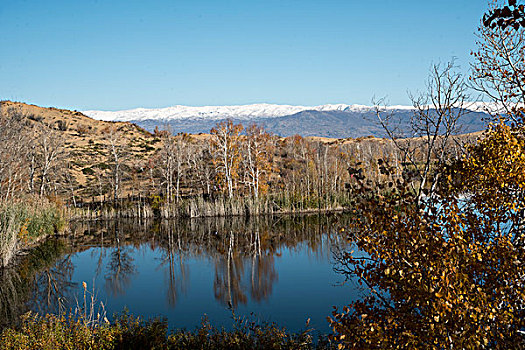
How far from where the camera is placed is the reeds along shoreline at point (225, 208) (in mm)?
25000

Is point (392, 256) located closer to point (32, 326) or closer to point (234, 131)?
point (32, 326)

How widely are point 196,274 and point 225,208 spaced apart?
11668 mm

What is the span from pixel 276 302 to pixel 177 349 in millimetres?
5092

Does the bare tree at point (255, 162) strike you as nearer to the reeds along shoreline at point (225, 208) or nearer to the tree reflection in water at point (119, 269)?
the reeds along shoreline at point (225, 208)

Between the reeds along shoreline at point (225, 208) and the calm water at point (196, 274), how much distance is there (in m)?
3.03

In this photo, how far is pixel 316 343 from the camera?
7.75 meters

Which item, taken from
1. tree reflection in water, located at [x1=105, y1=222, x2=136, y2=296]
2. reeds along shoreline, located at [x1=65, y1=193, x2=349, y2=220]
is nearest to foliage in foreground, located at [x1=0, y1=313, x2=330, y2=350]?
tree reflection in water, located at [x1=105, y1=222, x2=136, y2=296]

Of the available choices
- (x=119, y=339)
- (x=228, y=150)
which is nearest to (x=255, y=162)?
(x=228, y=150)

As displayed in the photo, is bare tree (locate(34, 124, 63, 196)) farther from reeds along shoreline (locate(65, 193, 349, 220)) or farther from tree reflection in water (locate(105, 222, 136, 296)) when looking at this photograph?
tree reflection in water (locate(105, 222, 136, 296))

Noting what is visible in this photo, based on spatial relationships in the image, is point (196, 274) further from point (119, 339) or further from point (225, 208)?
point (225, 208)

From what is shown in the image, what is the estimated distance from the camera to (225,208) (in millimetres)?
25281

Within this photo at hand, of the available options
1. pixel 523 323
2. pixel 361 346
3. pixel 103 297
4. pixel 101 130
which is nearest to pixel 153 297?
pixel 103 297

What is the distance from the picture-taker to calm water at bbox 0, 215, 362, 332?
1036 cm

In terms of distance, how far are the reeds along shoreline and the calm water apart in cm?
303
